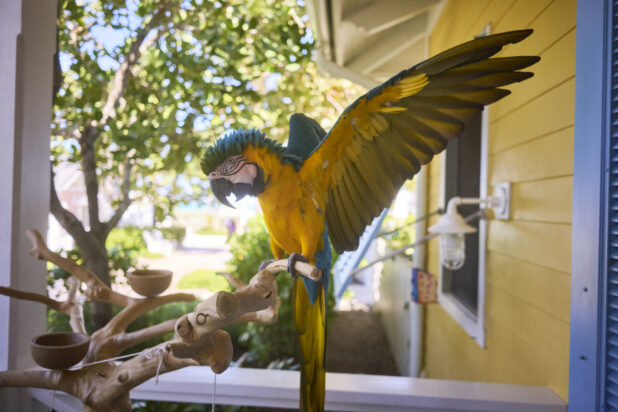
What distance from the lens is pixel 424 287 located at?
2.30 metres

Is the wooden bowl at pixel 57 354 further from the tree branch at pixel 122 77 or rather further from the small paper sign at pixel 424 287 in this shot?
the small paper sign at pixel 424 287

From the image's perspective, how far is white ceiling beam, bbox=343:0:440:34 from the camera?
2.49 m

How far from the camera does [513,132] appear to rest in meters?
1.53

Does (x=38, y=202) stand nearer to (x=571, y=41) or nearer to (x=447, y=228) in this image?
(x=447, y=228)

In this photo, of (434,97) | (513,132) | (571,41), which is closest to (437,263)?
(513,132)

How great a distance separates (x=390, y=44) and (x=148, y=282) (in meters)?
2.93

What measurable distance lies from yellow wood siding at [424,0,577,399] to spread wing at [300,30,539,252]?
56 cm

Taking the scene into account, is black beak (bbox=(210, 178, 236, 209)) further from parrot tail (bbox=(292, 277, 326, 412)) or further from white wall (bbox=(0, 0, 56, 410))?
white wall (bbox=(0, 0, 56, 410))

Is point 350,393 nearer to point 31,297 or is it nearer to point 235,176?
point 235,176

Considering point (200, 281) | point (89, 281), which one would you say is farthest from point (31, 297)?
point (200, 281)

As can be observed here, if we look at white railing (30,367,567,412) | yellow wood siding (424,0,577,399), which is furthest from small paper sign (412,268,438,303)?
white railing (30,367,567,412)

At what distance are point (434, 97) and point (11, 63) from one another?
4.12 ft

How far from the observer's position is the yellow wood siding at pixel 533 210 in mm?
1143

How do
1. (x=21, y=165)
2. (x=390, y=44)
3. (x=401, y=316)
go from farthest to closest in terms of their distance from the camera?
1. (x=401, y=316)
2. (x=390, y=44)
3. (x=21, y=165)
